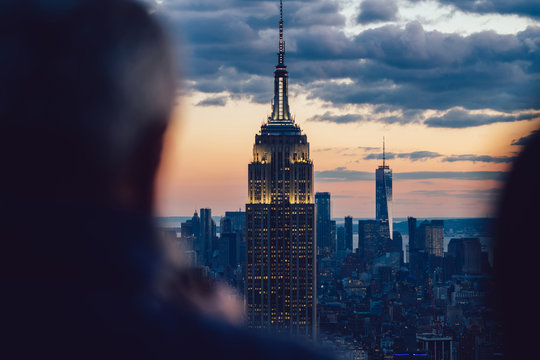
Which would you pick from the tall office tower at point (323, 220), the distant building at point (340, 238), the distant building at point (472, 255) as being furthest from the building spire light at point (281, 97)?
the distant building at point (472, 255)

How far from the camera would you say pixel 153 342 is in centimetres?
123

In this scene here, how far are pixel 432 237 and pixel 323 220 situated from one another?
34.6 feet

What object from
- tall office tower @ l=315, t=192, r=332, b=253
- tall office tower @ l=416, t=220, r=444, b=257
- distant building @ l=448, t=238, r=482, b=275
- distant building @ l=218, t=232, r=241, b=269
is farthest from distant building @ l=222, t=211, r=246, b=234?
distant building @ l=448, t=238, r=482, b=275

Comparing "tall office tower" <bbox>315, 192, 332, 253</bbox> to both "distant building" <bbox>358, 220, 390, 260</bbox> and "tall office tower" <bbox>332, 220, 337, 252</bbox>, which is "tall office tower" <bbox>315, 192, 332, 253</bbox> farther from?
"distant building" <bbox>358, 220, 390, 260</bbox>

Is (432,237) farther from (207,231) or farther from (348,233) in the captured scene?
(207,231)

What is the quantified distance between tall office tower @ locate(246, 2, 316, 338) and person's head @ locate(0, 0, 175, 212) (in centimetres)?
6732

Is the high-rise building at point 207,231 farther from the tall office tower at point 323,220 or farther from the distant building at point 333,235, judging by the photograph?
the distant building at point 333,235

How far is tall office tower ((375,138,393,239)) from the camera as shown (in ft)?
331

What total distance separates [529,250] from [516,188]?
0.10 metres

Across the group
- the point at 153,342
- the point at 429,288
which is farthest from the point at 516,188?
the point at 429,288

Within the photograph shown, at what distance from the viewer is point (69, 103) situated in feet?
4.56

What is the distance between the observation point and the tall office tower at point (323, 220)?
85625 millimetres

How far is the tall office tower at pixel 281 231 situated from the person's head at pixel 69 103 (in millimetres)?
67318

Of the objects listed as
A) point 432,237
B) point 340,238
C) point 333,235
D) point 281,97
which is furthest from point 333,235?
point 281,97
